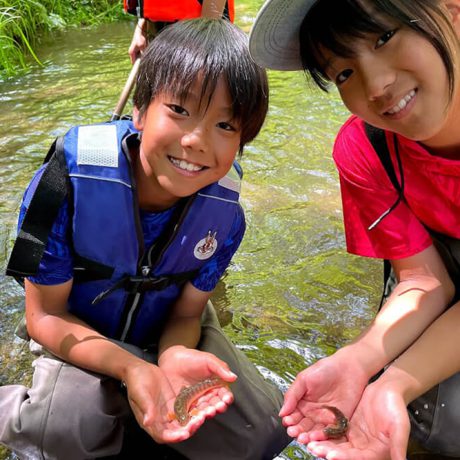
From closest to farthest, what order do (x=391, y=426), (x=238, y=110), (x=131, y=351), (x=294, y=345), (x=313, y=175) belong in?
(x=391, y=426)
(x=238, y=110)
(x=131, y=351)
(x=294, y=345)
(x=313, y=175)

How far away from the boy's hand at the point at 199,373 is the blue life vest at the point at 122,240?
12.1 inches

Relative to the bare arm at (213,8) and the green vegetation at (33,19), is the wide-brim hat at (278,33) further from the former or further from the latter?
the green vegetation at (33,19)

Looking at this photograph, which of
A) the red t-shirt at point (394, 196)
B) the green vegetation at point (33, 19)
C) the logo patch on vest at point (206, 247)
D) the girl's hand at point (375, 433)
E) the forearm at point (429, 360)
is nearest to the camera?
the girl's hand at point (375, 433)

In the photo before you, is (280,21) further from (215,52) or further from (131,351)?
(131,351)

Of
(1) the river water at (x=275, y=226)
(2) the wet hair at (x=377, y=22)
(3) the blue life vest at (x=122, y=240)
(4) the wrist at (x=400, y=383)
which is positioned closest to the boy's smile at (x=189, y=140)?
(3) the blue life vest at (x=122, y=240)

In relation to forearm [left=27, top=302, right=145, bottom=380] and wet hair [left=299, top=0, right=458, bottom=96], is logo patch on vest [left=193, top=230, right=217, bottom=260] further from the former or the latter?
wet hair [left=299, top=0, right=458, bottom=96]

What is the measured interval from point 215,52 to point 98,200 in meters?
0.70

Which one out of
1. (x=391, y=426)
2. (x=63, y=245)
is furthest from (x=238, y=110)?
(x=391, y=426)

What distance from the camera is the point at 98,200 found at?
2.37 m

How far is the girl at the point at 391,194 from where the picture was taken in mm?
1929

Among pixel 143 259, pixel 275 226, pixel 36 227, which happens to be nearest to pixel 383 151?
pixel 143 259

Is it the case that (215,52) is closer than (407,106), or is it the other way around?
(407,106)

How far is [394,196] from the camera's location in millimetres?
2498

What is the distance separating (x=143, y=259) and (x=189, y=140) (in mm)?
564
